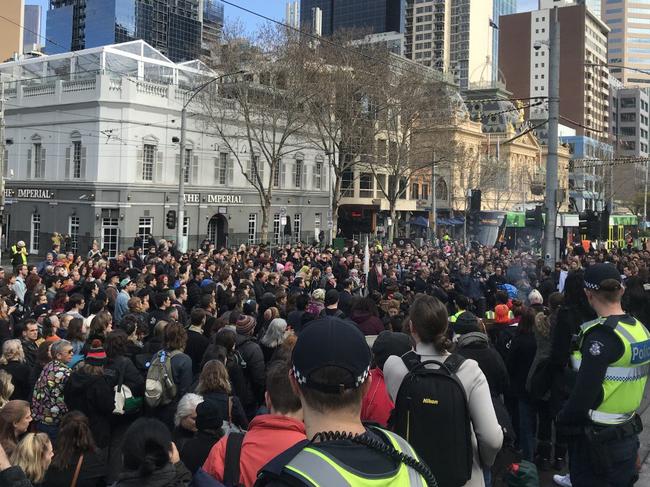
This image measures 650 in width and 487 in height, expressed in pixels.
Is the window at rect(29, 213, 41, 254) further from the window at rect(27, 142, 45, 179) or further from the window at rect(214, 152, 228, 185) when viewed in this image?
the window at rect(214, 152, 228, 185)

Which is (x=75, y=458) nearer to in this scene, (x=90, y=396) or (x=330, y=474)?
(x=90, y=396)

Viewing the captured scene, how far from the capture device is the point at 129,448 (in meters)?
3.78

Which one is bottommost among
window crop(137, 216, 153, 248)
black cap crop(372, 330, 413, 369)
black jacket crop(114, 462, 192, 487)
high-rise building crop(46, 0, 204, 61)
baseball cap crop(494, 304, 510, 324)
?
black jacket crop(114, 462, 192, 487)

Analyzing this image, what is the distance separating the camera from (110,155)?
36.8 meters

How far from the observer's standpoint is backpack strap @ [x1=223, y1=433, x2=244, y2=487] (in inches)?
126

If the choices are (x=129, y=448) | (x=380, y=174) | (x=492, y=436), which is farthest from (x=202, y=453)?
(x=380, y=174)

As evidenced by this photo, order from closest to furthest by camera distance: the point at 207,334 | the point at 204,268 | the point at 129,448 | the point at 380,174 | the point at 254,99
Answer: the point at 129,448, the point at 207,334, the point at 204,268, the point at 254,99, the point at 380,174

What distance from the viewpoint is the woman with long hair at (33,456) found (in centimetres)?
426

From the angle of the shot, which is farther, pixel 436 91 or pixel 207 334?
pixel 436 91

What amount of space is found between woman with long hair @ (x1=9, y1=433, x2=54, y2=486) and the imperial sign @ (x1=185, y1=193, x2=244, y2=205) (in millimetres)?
37320

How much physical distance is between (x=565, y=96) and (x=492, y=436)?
412ft

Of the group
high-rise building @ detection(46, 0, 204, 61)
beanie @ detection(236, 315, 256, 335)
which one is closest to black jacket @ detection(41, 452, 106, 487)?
beanie @ detection(236, 315, 256, 335)

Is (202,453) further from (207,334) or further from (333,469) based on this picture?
(207,334)

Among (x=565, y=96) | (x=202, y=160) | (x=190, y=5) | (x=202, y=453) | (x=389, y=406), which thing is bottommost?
(x=202, y=453)
